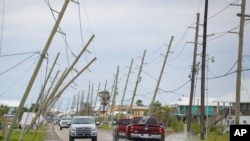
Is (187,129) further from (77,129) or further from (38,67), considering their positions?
(38,67)

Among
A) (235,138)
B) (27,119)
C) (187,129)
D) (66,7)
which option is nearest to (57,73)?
(187,129)

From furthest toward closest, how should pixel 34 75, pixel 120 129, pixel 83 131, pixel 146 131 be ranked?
pixel 120 129 → pixel 83 131 → pixel 146 131 → pixel 34 75

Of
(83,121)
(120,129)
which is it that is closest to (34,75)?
(83,121)

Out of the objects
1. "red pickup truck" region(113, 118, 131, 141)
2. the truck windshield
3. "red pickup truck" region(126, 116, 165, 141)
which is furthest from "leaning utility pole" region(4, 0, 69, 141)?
"red pickup truck" region(113, 118, 131, 141)

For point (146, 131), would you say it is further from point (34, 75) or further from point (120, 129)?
point (34, 75)

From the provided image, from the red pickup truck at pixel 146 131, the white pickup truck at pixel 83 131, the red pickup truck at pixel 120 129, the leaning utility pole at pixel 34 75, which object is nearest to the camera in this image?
the leaning utility pole at pixel 34 75

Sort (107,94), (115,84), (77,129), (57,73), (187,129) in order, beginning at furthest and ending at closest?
(107,94) → (115,84) → (57,73) → (187,129) → (77,129)

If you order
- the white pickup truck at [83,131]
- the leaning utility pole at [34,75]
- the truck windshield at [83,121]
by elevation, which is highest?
the leaning utility pole at [34,75]

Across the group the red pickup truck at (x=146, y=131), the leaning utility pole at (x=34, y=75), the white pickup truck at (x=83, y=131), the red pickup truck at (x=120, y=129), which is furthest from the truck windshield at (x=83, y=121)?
the leaning utility pole at (x=34, y=75)

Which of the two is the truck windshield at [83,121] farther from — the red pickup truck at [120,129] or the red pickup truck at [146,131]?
the red pickup truck at [146,131]

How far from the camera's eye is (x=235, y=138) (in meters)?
14.3

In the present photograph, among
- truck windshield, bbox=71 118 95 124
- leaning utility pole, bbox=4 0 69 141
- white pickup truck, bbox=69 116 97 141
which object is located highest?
leaning utility pole, bbox=4 0 69 141

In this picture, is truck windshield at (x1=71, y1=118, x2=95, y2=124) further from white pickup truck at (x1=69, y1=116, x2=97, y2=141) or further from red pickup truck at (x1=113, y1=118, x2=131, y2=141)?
red pickup truck at (x1=113, y1=118, x2=131, y2=141)

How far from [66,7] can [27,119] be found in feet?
47.6
